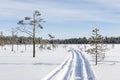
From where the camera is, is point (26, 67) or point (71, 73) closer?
point (71, 73)

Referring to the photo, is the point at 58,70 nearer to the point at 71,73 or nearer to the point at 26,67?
the point at 71,73

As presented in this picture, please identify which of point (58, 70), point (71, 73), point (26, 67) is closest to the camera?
point (71, 73)

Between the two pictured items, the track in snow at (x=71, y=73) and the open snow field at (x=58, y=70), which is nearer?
the track in snow at (x=71, y=73)

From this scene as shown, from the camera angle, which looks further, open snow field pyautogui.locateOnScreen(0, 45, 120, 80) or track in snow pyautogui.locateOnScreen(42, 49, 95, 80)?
open snow field pyautogui.locateOnScreen(0, 45, 120, 80)

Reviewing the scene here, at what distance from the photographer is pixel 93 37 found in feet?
127

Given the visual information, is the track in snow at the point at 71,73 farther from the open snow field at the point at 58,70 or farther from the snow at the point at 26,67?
the snow at the point at 26,67

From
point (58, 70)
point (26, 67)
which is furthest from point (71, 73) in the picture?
point (26, 67)

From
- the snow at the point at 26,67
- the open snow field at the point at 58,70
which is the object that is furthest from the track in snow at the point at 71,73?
the snow at the point at 26,67

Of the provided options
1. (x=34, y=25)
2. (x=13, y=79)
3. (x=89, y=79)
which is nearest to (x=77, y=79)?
(x=89, y=79)

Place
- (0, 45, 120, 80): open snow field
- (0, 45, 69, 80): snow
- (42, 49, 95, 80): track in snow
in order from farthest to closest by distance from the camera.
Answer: (0, 45, 69, 80): snow → (0, 45, 120, 80): open snow field → (42, 49, 95, 80): track in snow

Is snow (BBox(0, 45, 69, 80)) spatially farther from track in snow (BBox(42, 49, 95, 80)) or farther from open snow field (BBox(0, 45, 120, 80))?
track in snow (BBox(42, 49, 95, 80))

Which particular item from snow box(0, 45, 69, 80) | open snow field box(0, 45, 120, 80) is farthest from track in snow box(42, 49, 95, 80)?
snow box(0, 45, 69, 80)

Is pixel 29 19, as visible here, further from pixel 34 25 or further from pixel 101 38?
pixel 101 38

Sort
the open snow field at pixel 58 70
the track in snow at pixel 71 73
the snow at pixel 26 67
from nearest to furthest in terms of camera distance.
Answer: the track in snow at pixel 71 73 → the open snow field at pixel 58 70 → the snow at pixel 26 67
